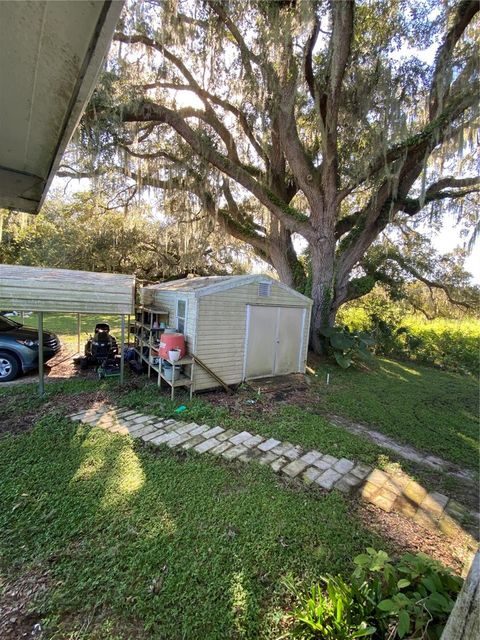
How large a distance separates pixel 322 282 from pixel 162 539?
8.14 metres

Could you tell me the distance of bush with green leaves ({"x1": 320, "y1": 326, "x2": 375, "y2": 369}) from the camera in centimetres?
881

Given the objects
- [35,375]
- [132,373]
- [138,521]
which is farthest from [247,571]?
[35,375]

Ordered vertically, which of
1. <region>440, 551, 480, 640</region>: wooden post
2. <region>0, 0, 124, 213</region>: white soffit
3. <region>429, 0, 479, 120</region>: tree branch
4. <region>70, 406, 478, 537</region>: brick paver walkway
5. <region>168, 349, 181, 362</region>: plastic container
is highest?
<region>429, 0, 479, 120</region>: tree branch

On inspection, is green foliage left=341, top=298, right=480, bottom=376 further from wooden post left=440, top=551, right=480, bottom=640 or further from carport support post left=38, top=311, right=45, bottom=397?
wooden post left=440, top=551, right=480, bottom=640

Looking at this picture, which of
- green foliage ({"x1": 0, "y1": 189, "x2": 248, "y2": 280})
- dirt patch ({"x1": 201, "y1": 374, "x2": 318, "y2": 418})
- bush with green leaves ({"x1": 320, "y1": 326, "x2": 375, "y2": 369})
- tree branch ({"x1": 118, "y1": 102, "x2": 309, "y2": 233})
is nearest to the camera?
dirt patch ({"x1": 201, "y1": 374, "x2": 318, "y2": 418})

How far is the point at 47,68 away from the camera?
958mm

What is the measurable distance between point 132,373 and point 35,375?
205 centimetres

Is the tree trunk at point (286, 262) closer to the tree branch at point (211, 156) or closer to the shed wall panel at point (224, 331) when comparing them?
the tree branch at point (211, 156)

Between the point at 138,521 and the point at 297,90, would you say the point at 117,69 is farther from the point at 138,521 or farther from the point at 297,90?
the point at 138,521

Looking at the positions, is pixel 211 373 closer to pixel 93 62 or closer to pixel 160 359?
pixel 160 359

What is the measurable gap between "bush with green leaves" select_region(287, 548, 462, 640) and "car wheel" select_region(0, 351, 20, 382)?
660 centimetres

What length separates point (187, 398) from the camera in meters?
5.37

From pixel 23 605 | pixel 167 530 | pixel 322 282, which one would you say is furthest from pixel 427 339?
pixel 23 605

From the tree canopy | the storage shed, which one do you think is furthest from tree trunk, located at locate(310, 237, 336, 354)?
the storage shed
